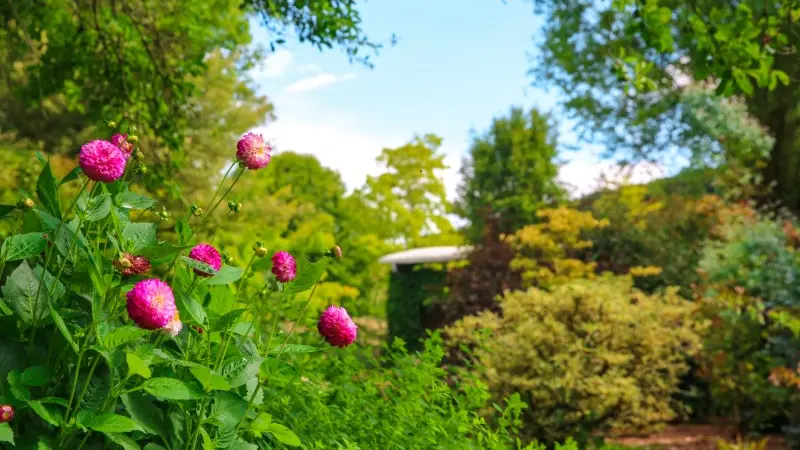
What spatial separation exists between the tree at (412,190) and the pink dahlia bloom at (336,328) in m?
19.3

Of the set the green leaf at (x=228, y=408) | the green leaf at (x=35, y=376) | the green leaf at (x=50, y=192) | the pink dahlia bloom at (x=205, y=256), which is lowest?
the green leaf at (x=228, y=408)

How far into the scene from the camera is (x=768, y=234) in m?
9.72

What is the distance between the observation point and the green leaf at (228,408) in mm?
2043

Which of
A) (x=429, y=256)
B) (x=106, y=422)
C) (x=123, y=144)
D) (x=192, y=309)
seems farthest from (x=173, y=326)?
(x=429, y=256)

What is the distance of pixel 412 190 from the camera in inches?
861

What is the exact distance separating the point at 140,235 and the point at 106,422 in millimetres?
482

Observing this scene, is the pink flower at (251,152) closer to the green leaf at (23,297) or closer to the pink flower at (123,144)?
the pink flower at (123,144)

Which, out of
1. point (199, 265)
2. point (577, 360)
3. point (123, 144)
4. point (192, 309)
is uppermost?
point (123, 144)

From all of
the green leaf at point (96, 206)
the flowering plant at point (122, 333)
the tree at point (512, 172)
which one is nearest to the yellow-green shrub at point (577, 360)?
the flowering plant at point (122, 333)

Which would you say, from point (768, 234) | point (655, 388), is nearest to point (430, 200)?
point (768, 234)

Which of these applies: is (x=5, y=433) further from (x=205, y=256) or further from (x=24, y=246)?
(x=205, y=256)

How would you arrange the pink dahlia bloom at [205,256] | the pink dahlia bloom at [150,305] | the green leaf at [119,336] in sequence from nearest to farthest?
1. the pink dahlia bloom at [150,305]
2. the green leaf at [119,336]
3. the pink dahlia bloom at [205,256]

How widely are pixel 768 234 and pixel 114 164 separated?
9259mm

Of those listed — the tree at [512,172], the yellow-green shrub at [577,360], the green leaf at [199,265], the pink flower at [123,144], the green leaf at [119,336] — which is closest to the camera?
the green leaf at [119,336]
